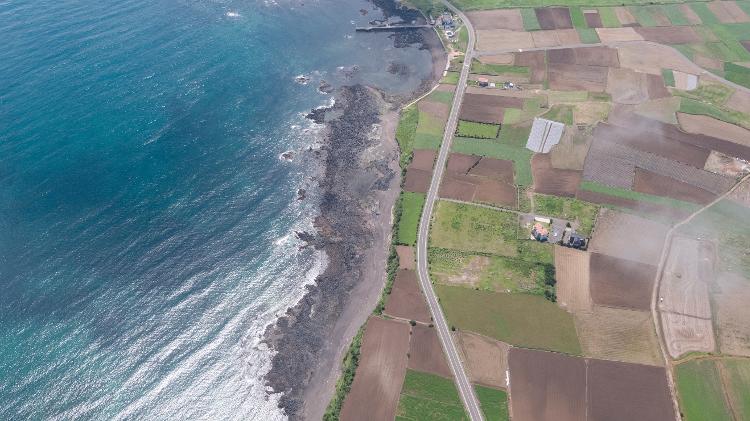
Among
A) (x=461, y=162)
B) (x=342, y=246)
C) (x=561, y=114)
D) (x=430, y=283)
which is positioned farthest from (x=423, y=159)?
(x=561, y=114)

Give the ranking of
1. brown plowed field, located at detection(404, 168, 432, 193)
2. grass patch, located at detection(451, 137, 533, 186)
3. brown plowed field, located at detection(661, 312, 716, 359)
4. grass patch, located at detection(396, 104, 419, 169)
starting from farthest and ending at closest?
grass patch, located at detection(396, 104, 419, 169) → grass patch, located at detection(451, 137, 533, 186) → brown plowed field, located at detection(404, 168, 432, 193) → brown plowed field, located at detection(661, 312, 716, 359)

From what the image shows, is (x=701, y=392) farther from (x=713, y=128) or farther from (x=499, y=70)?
(x=499, y=70)

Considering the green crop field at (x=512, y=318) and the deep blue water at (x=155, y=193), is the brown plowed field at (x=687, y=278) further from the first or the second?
the deep blue water at (x=155, y=193)

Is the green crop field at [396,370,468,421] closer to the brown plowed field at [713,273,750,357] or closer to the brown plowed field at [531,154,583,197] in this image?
the brown plowed field at [713,273,750,357]

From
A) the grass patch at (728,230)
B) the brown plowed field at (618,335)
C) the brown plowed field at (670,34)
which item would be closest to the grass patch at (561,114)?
the grass patch at (728,230)

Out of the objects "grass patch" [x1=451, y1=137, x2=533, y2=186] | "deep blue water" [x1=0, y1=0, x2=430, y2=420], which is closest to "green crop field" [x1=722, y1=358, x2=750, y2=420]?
"grass patch" [x1=451, y1=137, x2=533, y2=186]

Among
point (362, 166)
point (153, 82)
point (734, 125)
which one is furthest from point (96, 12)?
point (734, 125)
